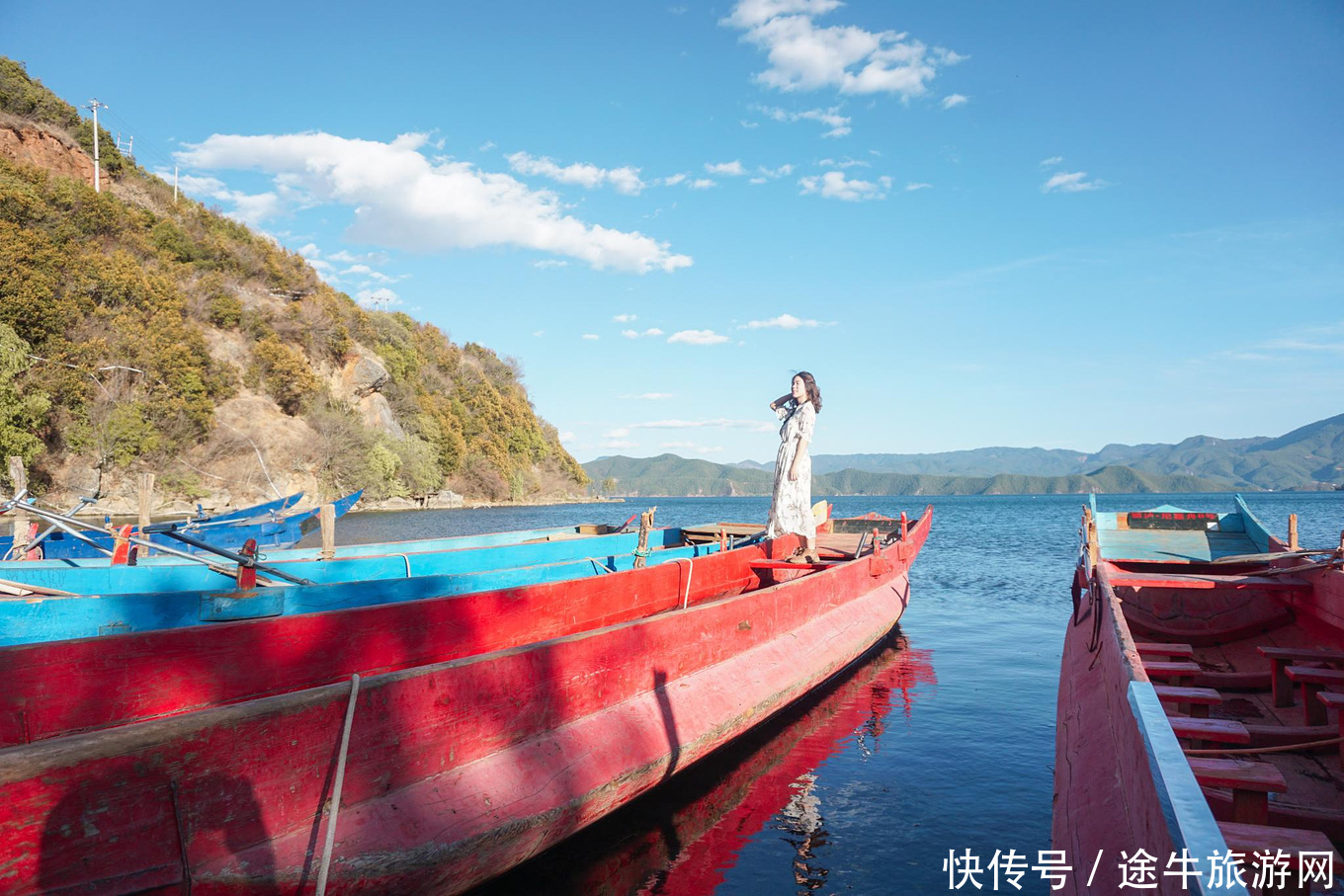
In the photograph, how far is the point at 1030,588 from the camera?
19656 mm

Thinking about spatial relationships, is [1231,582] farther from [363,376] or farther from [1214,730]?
[363,376]

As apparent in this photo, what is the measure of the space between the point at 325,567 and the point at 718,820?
217 inches

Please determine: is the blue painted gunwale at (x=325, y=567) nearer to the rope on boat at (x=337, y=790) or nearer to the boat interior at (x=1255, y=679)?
the rope on boat at (x=337, y=790)

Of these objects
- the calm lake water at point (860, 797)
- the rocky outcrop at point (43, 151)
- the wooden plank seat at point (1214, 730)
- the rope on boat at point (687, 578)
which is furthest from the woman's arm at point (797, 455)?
the rocky outcrop at point (43, 151)

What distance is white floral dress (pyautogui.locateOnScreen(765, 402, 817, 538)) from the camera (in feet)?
34.4

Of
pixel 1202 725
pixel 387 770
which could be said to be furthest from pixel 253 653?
pixel 1202 725

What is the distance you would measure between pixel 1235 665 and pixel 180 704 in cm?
844

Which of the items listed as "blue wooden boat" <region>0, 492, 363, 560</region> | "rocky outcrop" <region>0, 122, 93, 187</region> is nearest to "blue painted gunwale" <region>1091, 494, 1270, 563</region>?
"blue wooden boat" <region>0, 492, 363, 560</region>

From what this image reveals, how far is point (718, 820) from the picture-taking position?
20.0 ft

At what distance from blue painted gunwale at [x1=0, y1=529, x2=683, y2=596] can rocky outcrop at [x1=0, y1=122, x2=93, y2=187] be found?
154 ft

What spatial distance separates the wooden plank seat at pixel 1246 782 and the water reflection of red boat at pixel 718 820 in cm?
286

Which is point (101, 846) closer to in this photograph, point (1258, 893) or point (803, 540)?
point (1258, 893)

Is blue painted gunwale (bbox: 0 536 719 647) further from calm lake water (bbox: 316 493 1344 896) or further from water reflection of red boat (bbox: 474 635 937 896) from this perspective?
calm lake water (bbox: 316 493 1344 896)

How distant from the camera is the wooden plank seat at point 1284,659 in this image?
5480 millimetres
